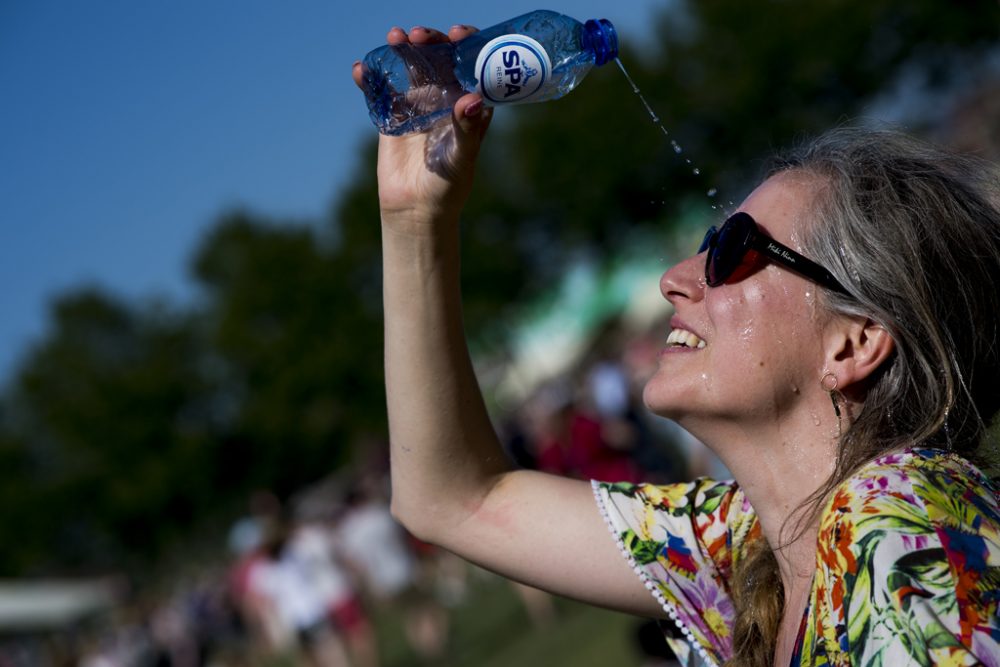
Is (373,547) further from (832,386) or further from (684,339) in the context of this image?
(832,386)

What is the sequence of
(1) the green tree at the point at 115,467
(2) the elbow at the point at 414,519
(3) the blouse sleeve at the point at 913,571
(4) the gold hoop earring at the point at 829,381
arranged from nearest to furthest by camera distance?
(3) the blouse sleeve at the point at 913,571, (4) the gold hoop earring at the point at 829,381, (2) the elbow at the point at 414,519, (1) the green tree at the point at 115,467

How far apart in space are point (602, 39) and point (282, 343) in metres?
47.3

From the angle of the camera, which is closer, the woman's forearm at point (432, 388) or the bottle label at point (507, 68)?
the bottle label at point (507, 68)

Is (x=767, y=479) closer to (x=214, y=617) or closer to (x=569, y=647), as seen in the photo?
(x=569, y=647)

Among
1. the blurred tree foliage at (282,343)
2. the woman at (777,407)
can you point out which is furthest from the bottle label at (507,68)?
the blurred tree foliage at (282,343)

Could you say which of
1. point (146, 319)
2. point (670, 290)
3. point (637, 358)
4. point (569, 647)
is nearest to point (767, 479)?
point (670, 290)

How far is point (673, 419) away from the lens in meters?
2.40

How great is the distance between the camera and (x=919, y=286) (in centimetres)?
217

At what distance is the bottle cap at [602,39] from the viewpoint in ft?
9.45

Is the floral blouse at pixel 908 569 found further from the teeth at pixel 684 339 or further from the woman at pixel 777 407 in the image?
the teeth at pixel 684 339

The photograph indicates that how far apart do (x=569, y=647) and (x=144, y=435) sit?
141 ft

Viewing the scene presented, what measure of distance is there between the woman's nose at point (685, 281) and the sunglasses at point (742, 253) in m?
0.04

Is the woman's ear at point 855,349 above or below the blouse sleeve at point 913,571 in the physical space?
above

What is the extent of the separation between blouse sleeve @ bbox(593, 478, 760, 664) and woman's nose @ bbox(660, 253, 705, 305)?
17.1 inches
